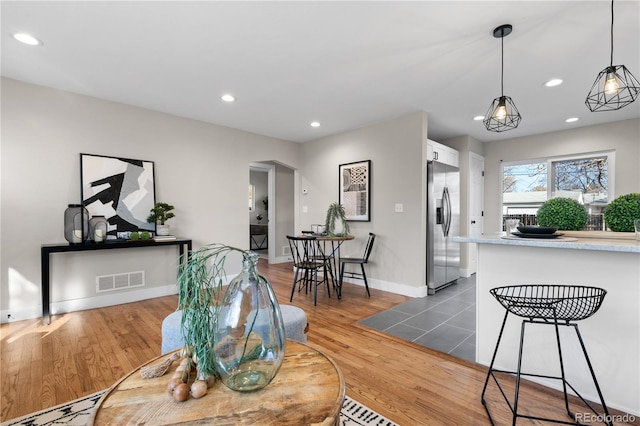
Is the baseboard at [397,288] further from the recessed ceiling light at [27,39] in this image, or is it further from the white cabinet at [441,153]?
the recessed ceiling light at [27,39]

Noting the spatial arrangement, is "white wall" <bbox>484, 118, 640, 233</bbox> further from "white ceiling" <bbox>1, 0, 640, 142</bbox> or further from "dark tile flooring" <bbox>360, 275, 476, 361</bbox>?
"dark tile flooring" <bbox>360, 275, 476, 361</bbox>

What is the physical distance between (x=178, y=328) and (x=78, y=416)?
2.18 feet

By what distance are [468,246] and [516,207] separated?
1.31m

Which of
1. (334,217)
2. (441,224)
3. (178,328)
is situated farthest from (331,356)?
(441,224)

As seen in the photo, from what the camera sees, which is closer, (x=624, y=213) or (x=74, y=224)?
(x=624, y=213)

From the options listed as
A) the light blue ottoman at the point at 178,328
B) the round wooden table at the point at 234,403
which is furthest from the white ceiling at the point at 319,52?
the round wooden table at the point at 234,403

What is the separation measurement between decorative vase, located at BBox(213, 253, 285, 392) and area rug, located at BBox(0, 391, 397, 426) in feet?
2.87

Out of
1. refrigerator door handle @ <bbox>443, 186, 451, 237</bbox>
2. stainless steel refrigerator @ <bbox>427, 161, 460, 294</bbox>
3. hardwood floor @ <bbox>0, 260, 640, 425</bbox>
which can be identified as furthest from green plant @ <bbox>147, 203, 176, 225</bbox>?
refrigerator door handle @ <bbox>443, 186, 451, 237</bbox>

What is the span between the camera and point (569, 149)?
489 centimetres

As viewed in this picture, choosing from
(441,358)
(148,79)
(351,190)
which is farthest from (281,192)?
(441,358)

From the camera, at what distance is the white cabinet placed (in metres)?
4.39

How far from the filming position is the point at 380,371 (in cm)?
215

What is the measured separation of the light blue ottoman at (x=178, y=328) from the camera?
1812mm

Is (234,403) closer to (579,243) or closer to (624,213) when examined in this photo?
(579,243)
